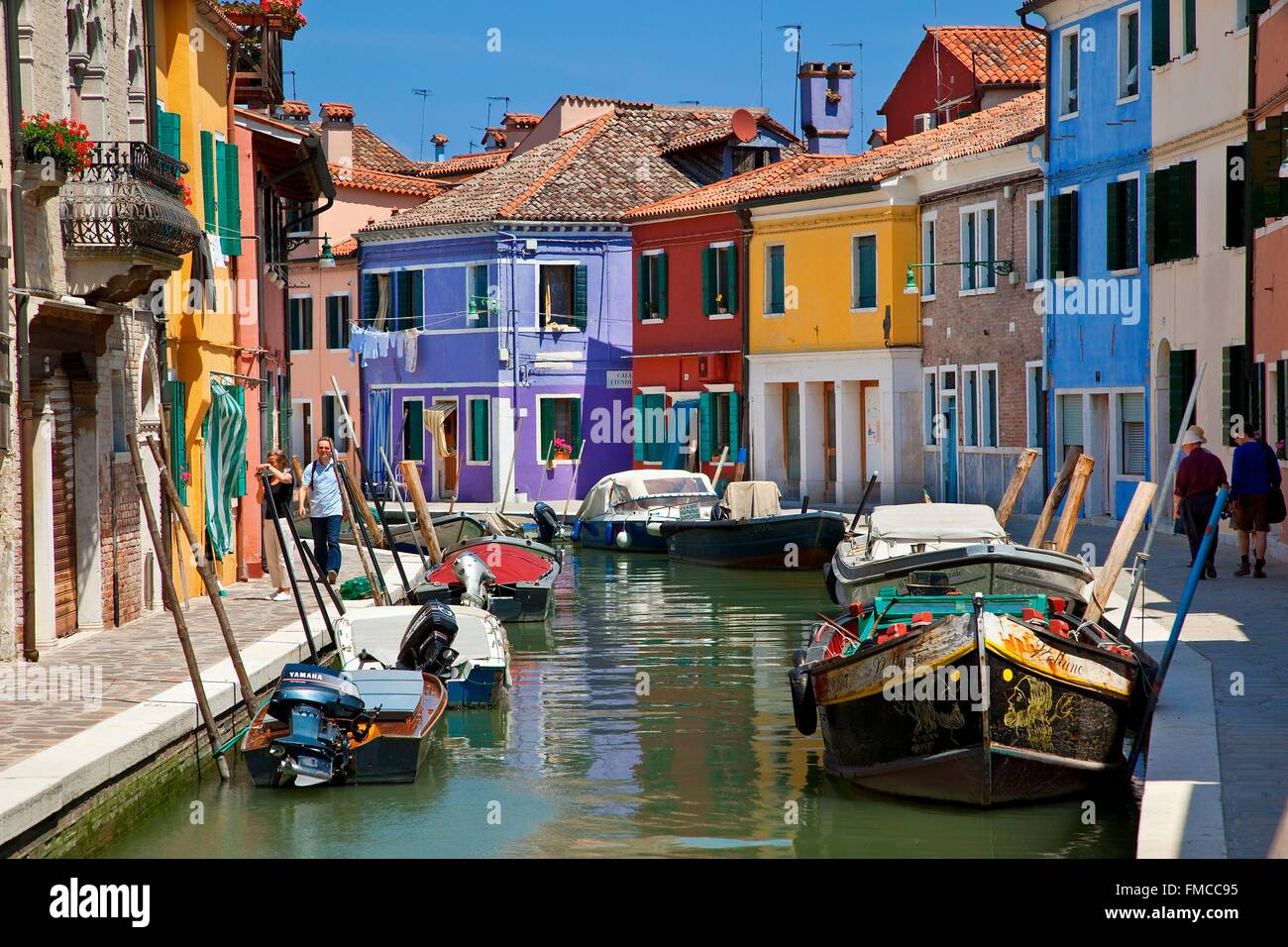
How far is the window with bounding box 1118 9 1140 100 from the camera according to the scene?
28594 millimetres

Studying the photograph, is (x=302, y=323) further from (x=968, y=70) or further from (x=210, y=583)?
(x=210, y=583)

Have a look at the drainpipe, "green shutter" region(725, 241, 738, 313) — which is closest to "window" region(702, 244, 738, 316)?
"green shutter" region(725, 241, 738, 313)

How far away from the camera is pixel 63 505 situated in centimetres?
1575

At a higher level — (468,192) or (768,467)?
(468,192)

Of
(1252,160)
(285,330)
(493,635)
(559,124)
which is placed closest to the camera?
(493,635)

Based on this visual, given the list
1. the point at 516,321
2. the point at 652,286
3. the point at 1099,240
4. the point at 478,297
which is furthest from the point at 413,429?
the point at 1099,240

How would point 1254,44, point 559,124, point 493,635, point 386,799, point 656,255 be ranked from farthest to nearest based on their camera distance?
1. point 559,124
2. point 656,255
3. point 1254,44
4. point 493,635
5. point 386,799

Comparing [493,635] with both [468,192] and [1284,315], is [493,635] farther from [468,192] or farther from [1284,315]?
[468,192]

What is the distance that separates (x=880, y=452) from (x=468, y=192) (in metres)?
13.9

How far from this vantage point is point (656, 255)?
42.7 meters

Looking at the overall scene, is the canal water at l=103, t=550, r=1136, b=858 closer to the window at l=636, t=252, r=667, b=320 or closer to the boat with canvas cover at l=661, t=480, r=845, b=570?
the boat with canvas cover at l=661, t=480, r=845, b=570

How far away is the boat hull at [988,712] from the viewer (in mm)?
10859

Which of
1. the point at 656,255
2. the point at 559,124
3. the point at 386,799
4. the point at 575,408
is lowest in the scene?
the point at 386,799

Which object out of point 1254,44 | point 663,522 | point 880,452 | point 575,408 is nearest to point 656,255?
point 575,408
